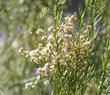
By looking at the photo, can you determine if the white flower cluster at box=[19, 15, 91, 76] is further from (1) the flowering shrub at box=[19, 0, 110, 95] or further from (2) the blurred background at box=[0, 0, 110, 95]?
(2) the blurred background at box=[0, 0, 110, 95]

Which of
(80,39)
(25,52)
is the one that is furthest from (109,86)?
(25,52)

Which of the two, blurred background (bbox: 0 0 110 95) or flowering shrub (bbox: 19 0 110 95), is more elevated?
blurred background (bbox: 0 0 110 95)

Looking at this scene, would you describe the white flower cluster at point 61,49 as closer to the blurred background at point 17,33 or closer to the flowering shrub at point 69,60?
the flowering shrub at point 69,60

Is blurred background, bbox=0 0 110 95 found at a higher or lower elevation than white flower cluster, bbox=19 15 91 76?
higher

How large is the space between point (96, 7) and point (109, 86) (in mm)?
365

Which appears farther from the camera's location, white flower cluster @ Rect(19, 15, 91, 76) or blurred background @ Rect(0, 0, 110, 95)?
blurred background @ Rect(0, 0, 110, 95)

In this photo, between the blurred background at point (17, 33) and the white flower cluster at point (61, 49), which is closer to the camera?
the white flower cluster at point (61, 49)

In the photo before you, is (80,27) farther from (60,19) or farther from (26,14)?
(26,14)

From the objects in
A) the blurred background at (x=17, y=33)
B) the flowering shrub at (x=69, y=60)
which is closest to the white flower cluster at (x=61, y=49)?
the flowering shrub at (x=69, y=60)

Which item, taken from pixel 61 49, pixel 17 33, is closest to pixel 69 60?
pixel 61 49

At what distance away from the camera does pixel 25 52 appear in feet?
7.31

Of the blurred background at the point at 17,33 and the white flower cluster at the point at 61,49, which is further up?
the blurred background at the point at 17,33

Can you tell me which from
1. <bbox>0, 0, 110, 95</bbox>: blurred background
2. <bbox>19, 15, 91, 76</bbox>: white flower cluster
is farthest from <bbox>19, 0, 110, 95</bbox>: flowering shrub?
<bbox>0, 0, 110, 95</bbox>: blurred background

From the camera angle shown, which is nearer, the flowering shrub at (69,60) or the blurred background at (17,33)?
the flowering shrub at (69,60)
